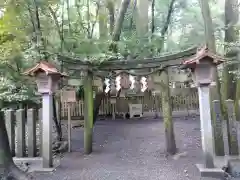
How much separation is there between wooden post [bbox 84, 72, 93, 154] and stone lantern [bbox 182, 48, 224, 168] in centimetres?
333

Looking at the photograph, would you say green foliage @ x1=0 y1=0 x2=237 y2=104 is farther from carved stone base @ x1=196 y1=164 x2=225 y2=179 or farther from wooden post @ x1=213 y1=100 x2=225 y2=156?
carved stone base @ x1=196 y1=164 x2=225 y2=179

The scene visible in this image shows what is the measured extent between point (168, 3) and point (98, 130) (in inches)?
260

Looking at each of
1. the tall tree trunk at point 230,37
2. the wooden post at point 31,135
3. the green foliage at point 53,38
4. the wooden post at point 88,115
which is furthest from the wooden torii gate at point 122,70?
the tall tree trunk at point 230,37

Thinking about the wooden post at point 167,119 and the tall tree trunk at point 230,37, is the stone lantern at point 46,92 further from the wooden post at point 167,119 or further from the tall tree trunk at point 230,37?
the tall tree trunk at point 230,37

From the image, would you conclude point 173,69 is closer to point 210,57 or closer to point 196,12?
point 210,57

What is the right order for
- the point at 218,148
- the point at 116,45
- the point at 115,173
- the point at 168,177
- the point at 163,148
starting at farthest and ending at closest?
the point at 116,45 < the point at 163,148 < the point at 218,148 < the point at 115,173 < the point at 168,177

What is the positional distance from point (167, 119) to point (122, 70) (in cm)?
204

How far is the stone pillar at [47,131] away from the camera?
649 cm

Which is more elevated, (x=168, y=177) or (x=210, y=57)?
(x=210, y=57)

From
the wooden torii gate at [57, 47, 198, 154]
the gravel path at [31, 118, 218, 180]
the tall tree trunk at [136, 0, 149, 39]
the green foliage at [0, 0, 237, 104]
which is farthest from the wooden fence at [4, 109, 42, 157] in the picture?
the tall tree trunk at [136, 0, 149, 39]

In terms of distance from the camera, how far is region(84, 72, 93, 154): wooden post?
795 centimetres

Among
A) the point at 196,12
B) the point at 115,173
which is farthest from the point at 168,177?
the point at 196,12

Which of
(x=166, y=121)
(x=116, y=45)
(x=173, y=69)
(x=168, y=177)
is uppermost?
(x=116, y=45)

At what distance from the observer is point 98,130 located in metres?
12.1
